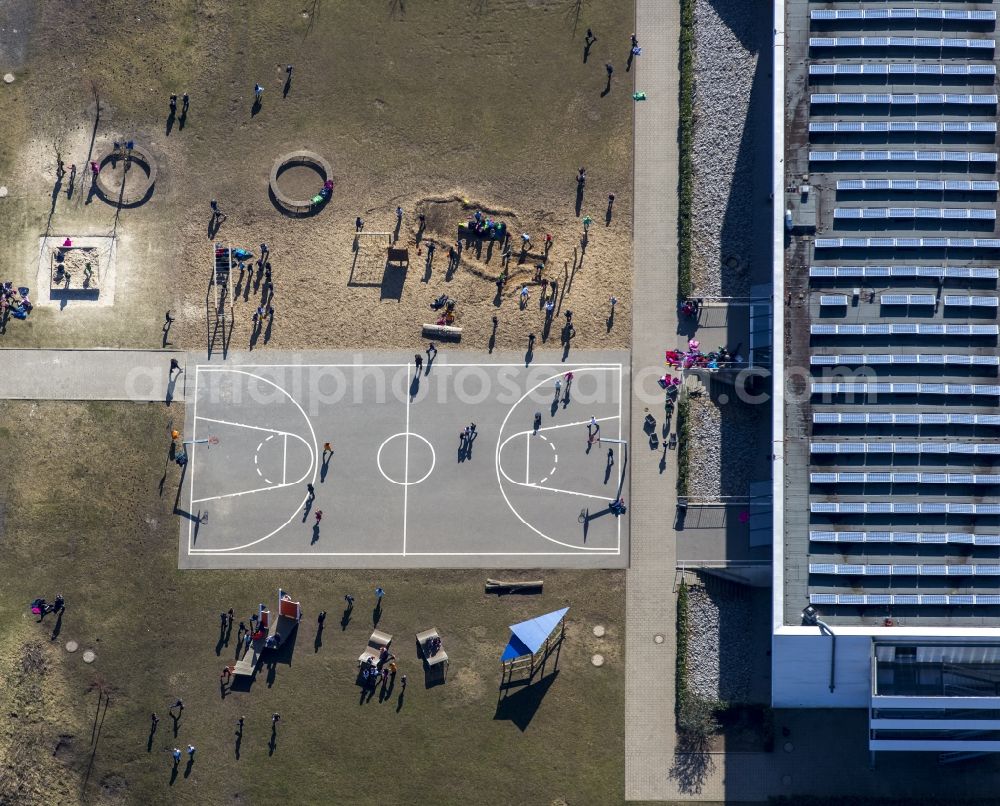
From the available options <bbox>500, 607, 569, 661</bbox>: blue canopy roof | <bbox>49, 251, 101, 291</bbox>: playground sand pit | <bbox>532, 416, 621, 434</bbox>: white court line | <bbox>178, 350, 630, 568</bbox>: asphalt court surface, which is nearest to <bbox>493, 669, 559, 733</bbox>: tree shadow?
<bbox>500, 607, 569, 661</bbox>: blue canopy roof

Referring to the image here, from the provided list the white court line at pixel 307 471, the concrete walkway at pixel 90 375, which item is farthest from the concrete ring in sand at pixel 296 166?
the concrete walkway at pixel 90 375

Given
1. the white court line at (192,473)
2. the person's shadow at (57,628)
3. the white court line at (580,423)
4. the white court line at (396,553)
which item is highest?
the white court line at (580,423)

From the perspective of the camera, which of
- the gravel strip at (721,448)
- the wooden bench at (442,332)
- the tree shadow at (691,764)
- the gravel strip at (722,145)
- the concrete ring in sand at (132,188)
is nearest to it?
the tree shadow at (691,764)

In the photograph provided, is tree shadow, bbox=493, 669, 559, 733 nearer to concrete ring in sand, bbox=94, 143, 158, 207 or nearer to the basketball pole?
the basketball pole

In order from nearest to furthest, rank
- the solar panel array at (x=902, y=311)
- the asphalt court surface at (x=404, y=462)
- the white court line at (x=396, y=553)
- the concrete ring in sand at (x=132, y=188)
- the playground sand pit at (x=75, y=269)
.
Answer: the solar panel array at (x=902, y=311) → the white court line at (x=396, y=553) → the asphalt court surface at (x=404, y=462) → the playground sand pit at (x=75, y=269) → the concrete ring in sand at (x=132, y=188)

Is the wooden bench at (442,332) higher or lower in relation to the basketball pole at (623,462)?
higher

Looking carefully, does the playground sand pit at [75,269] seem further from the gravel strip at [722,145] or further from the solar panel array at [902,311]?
the solar panel array at [902,311]

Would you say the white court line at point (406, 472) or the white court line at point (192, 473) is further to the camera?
the white court line at point (192, 473)
